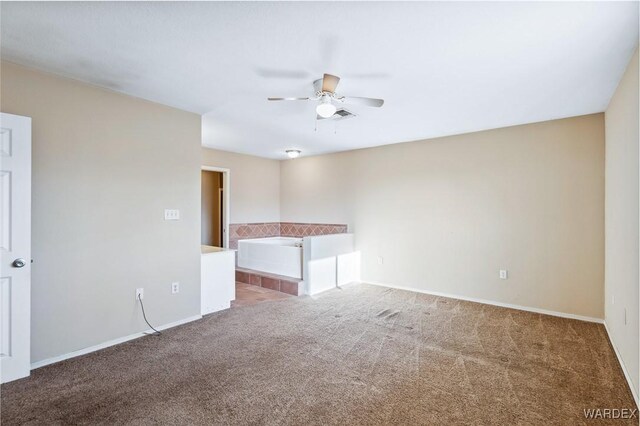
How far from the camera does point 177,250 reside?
3.61 m

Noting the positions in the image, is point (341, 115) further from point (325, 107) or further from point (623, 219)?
point (623, 219)

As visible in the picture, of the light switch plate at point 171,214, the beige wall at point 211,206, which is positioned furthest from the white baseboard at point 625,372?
the beige wall at point 211,206

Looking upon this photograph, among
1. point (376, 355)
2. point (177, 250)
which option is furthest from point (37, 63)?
point (376, 355)

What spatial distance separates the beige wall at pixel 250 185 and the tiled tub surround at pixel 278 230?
0.12m

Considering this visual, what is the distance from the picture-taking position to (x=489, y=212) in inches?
173

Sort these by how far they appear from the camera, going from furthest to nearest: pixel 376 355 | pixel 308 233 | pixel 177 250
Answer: pixel 308 233 → pixel 177 250 → pixel 376 355

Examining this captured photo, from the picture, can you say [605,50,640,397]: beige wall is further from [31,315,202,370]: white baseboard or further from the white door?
the white door

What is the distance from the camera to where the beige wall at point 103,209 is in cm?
263

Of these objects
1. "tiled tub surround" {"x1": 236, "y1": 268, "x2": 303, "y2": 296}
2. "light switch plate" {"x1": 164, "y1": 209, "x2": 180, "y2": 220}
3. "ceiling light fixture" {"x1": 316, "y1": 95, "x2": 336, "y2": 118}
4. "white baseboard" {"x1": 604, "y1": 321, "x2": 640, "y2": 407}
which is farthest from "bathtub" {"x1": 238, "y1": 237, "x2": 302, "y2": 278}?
"white baseboard" {"x1": 604, "y1": 321, "x2": 640, "y2": 407}

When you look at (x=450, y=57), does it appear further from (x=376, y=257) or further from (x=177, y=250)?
(x=376, y=257)

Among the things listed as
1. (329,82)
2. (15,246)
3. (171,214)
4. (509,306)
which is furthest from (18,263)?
(509,306)

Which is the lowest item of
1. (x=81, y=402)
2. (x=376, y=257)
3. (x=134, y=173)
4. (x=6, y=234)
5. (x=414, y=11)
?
(x=81, y=402)

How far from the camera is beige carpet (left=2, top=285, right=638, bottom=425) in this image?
6.62 ft

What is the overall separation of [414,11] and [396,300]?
3732mm
